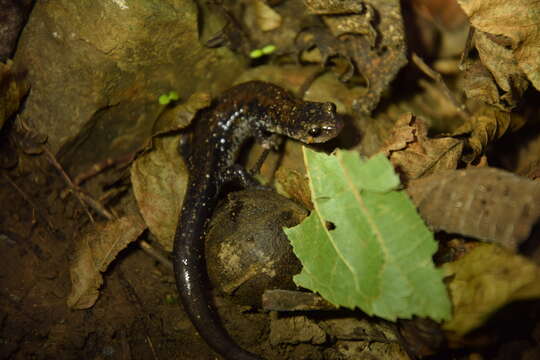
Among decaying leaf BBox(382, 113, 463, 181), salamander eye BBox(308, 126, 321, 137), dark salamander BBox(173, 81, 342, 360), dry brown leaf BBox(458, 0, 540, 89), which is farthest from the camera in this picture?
salamander eye BBox(308, 126, 321, 137)

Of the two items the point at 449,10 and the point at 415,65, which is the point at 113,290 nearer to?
the point at 415,65

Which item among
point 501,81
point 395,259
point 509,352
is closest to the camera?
point 395,259

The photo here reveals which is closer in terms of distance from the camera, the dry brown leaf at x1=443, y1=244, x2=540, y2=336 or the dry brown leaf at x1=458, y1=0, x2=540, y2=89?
the dry brown leaf at x1=443, y1=244, x2=540, y2=336

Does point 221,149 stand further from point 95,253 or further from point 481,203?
point 481,203

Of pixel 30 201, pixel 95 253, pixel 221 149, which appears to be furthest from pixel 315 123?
pixel 30 201

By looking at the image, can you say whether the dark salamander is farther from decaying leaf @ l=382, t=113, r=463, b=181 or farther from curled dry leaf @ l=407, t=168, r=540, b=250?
curled dry leaf @ l=407, t=168, r=540, b=250

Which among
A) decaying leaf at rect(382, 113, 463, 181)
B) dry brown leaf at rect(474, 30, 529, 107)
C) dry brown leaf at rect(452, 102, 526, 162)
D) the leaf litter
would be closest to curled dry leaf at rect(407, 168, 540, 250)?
the leaf litter

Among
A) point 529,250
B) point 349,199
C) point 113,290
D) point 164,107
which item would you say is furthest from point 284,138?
point 529,250

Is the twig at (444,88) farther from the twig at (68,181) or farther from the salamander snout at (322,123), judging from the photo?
the twig at (68,181)

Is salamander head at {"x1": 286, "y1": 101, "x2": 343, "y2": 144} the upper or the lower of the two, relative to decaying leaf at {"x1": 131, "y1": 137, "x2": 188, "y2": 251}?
upper
